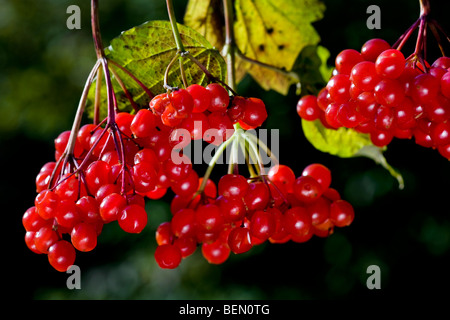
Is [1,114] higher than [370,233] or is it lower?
higher

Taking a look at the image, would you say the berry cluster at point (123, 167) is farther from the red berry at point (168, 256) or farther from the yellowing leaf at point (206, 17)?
the yellowing leaf at point (206, 17)

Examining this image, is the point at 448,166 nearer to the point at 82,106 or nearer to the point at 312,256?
the point at 312,256

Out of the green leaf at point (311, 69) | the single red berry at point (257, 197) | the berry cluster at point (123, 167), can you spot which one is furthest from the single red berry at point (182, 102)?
the green leaf at point (311, 69)

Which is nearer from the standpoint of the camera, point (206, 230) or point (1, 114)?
point (206, 230)

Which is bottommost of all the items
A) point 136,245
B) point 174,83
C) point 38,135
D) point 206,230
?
point 206,230

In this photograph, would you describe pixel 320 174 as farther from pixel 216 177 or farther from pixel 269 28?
pixel 216 177

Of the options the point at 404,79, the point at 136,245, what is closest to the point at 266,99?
the point at 136,245

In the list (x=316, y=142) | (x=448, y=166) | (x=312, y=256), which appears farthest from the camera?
(x=312, y=256)
